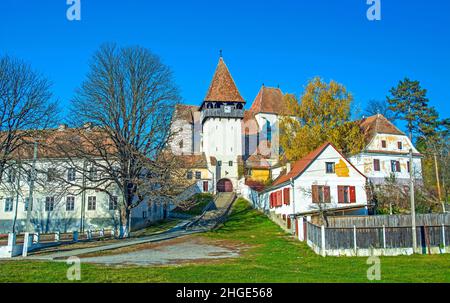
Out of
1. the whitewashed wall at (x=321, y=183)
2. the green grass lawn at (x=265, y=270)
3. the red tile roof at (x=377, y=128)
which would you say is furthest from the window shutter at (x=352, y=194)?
the red tile roof at (x=377, y=128)

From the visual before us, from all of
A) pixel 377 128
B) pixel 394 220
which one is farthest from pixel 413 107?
pixel 394 220

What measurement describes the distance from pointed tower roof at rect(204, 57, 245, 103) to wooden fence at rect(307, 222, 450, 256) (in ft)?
145

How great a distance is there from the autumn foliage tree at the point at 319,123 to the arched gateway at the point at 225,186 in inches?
688

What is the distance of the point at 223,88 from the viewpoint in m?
63.8

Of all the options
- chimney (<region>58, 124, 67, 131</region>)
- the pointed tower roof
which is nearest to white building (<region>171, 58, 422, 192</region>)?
the pointed tower roof

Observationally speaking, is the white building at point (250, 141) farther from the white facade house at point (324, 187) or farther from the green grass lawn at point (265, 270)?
the green grass lawn at point (265, 270)

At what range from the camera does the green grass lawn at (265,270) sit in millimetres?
12469

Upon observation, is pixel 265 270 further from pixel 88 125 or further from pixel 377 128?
pixel 377 128

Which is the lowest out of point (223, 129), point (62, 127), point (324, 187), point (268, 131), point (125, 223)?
point (125, 223)

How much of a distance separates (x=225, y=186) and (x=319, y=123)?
2107cm

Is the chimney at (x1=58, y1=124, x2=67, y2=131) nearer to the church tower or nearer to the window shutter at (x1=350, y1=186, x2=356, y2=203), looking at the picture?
the window shutter at (x1=350, y1=186, x2=356, y2=203)
